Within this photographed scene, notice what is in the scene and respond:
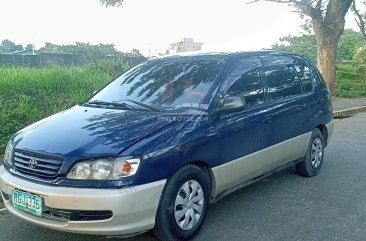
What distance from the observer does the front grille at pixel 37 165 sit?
121 inches

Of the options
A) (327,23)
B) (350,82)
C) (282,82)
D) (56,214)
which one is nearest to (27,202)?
(56,214)

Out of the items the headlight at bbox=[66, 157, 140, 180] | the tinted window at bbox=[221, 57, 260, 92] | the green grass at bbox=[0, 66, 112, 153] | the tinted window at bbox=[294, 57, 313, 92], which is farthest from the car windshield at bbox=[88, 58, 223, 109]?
the green grass at bbox=[0, 66, 112, 153]

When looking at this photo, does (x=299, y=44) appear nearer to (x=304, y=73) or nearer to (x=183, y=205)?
(x=304, y=73)

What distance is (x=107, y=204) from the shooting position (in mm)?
2936

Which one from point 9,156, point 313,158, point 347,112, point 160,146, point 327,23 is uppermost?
point 327,23

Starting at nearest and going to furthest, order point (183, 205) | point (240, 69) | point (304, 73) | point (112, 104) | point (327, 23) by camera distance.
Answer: point (183, 205) < point (112, 104) < point (240, 69) < point (304, 73) < point (327, 23)

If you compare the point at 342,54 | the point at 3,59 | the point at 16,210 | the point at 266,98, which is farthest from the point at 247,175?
the point at 342,54

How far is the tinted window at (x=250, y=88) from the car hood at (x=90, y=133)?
0.93m

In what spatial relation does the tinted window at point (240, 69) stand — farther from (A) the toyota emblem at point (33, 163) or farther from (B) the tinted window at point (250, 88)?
(A) the toyota emblem at point (33, 163)

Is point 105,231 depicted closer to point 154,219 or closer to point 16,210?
point 154,219

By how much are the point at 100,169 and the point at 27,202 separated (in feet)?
2.20

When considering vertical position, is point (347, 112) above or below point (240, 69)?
below

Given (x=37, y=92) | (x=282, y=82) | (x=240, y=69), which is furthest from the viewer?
(x=37, y=92)

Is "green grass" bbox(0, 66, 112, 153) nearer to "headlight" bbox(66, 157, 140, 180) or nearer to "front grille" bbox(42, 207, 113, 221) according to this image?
"front grille" bbox(42, 207, 113, 221)
